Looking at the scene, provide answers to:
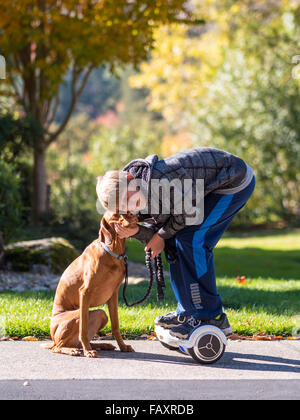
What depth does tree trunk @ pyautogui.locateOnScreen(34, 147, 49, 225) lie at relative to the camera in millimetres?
11953

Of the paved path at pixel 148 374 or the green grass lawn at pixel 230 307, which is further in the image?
the green grass lawn at pixel 230 307

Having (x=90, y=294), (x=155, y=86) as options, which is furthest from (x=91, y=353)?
(x=155, y=86)

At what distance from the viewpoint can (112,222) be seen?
3.98m

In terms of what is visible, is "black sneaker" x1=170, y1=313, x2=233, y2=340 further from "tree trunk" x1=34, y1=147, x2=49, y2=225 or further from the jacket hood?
"tree trunk" x1=34, y1=147, x2=49, y2=225

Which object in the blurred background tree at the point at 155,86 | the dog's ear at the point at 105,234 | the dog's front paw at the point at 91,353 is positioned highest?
the blurred background tree at the point at 155,86

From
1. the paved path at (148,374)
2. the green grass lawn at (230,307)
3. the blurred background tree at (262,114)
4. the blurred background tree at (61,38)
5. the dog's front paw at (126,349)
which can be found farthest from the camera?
the blurred background tree at (262,114)

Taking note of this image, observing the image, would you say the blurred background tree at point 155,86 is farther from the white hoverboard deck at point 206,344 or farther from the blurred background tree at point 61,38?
the white hoverboard deck at point 206,344

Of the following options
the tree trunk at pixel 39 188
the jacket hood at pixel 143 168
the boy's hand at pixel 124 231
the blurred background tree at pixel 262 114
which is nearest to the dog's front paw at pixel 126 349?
the boy's hand at pixel 124 231

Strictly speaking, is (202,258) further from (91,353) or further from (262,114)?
(262,114)

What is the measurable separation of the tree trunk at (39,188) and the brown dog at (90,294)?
7.81m

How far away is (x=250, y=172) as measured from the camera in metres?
4.36

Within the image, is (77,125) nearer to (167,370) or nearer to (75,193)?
(75,193)

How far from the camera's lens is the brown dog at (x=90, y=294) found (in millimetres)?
4012
